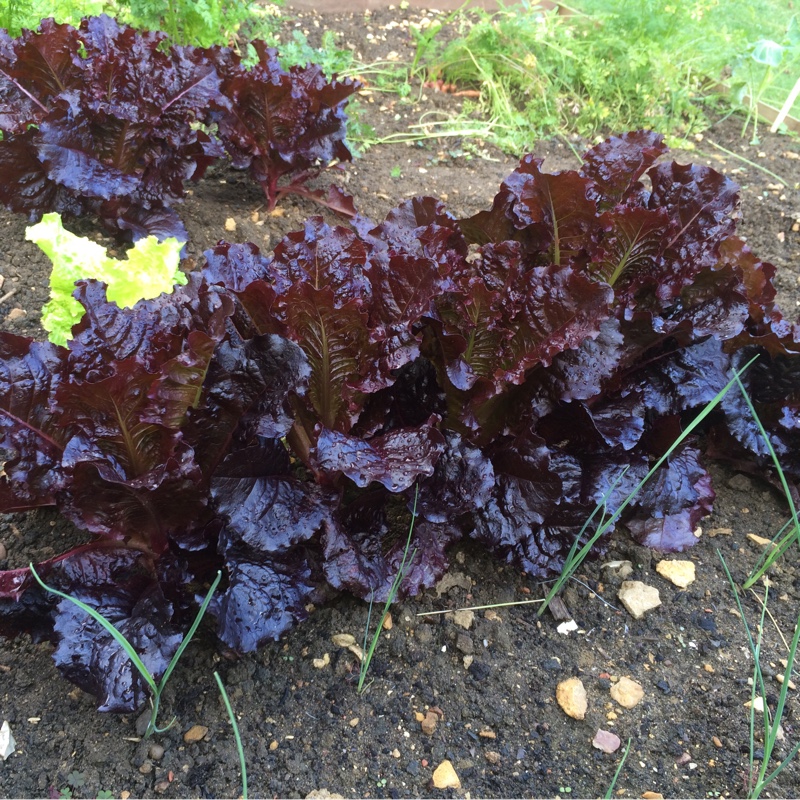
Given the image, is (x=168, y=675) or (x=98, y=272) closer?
(x=168, y=675)

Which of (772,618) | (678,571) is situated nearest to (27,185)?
(678,571)

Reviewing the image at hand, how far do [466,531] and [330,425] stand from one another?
1.55 feet

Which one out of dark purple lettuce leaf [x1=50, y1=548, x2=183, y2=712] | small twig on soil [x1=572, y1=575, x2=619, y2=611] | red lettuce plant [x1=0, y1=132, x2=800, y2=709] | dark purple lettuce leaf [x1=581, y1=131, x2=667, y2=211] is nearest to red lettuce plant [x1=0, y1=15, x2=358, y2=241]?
red lettuce plant [x1=0, y1=132, x2=800, y2=709]

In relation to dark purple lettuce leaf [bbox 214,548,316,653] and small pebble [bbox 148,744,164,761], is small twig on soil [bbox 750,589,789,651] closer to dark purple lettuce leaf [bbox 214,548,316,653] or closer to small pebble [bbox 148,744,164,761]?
dark purple lettuce leaf [bbox 214,548,316,653]

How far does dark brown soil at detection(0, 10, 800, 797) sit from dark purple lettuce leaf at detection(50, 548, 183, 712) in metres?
0.15

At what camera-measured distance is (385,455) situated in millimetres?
1613

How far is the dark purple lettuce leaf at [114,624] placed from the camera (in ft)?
4.68

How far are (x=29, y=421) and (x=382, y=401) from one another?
82 centimetres

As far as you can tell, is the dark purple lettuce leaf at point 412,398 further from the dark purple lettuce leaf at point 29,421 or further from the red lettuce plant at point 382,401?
the dark purple lettuce leaf at point 29,421

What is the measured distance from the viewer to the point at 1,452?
1943mm

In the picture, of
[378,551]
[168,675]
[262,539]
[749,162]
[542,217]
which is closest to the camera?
[168,675]

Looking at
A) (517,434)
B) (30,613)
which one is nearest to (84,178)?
(30,613)

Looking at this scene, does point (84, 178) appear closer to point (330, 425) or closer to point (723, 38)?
point (330, 425)

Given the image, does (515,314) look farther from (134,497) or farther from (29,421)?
(29,421)
